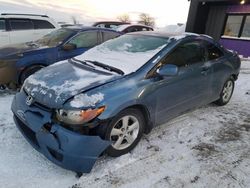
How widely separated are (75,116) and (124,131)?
74cm

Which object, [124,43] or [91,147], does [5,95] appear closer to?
[124,43]

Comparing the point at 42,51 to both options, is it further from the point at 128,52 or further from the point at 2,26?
the point at 2,26

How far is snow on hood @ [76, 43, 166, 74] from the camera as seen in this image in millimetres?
3200

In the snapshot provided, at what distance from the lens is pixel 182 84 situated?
3.57m

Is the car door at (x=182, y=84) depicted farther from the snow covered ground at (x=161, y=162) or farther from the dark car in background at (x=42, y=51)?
the dark car in background at (x=42, y=51)

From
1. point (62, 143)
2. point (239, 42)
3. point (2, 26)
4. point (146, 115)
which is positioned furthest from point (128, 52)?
point (239, 42)

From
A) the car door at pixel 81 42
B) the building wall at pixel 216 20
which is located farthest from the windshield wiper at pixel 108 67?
the building wall at pixel 216 20

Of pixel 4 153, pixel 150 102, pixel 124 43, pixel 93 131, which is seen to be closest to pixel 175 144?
pixel 150 102

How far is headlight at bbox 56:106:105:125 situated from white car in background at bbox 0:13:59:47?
645cm

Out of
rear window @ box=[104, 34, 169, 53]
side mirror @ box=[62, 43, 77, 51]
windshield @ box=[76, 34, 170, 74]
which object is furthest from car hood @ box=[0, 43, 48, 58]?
rear window @ box=[104, 34, 169, 53]

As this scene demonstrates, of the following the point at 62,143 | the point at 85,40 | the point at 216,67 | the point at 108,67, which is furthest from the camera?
the point at 85,40

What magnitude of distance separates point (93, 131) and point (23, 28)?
6.85m

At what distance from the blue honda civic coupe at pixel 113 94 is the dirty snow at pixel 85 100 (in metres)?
0.01

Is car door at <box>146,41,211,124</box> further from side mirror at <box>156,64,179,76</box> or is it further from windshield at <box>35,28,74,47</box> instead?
windshield at <box>35,28,74,47</box>
